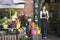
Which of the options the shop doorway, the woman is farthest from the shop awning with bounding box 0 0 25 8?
the shop doorway

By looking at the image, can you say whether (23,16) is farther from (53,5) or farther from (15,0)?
(53,5)

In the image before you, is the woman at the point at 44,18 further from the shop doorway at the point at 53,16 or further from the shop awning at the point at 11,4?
the shop doorway at the point at 53,16

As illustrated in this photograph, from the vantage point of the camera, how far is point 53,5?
624 inches

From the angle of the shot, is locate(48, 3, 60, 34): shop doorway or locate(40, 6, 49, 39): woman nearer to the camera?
locate(40, 6, 49, 39): woman

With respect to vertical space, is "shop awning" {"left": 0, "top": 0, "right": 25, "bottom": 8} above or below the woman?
above

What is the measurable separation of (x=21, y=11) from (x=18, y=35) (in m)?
1.47

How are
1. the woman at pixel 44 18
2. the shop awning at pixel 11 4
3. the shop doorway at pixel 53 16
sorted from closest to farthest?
the shop awning at pixel 11 4
the woman at pixel 44 18
the shop doorway at pixel 53 16

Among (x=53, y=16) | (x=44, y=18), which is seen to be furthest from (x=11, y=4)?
(x=53, y=16)

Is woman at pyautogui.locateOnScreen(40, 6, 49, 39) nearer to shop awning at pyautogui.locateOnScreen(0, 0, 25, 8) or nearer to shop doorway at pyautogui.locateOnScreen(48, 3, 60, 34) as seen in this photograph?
shop awning at pyautogui.locateOnScreen(0, 0, 25, 8)

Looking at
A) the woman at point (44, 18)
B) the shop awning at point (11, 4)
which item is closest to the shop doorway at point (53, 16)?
the woman at point (44, 18)

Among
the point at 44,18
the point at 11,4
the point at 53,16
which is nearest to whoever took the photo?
the point at 11,4

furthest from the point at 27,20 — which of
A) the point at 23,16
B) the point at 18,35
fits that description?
the point at 18,35

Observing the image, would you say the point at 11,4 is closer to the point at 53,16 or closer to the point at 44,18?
the point at 44,18

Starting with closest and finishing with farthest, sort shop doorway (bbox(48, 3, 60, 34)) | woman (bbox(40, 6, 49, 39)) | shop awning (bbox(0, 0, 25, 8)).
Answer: shop awning (bbox(0, 0, 25, 8)) < woman (bbox(40, 6, 49, 39)) < shop doorway (bbox(48, 3, 60, 34))
